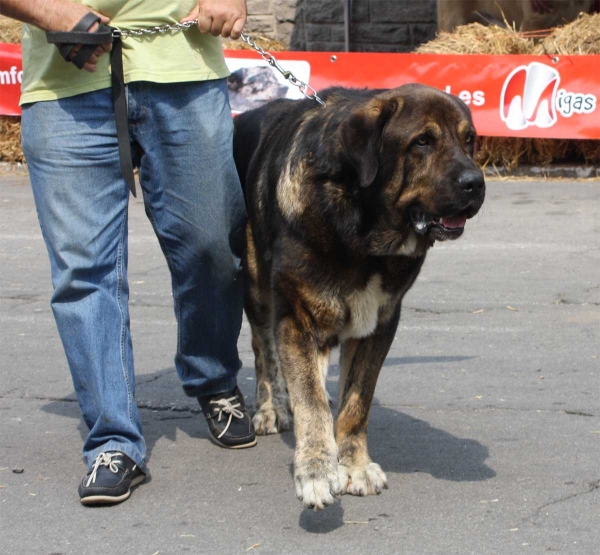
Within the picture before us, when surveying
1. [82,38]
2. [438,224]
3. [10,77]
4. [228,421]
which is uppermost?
[82,38]

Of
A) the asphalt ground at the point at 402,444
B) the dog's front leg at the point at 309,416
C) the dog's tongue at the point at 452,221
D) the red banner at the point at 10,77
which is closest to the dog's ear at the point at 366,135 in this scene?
the dog's tongue at the point at 452,221

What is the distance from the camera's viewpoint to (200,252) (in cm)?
394

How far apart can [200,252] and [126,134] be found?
54 cm

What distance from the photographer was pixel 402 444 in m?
4.20

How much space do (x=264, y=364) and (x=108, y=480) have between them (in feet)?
3.57

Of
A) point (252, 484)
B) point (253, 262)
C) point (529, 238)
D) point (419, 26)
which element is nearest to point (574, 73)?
point (529, 238)

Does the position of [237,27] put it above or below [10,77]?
above

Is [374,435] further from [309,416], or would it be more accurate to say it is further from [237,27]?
[237,27]

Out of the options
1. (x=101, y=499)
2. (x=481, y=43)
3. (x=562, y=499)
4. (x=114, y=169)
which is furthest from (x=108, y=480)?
(x=481, y=43)

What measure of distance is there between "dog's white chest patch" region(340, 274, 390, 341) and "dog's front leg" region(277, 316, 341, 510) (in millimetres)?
140

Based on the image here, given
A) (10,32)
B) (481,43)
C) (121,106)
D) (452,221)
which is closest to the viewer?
(452,221)

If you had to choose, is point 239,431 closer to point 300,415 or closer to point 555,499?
point 300,415

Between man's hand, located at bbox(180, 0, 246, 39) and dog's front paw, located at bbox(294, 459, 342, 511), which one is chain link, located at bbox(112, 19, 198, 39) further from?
dog's front paw, located at bbox(294, 459, 342, 511)

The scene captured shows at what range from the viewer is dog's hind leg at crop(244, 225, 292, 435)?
14.3ft
